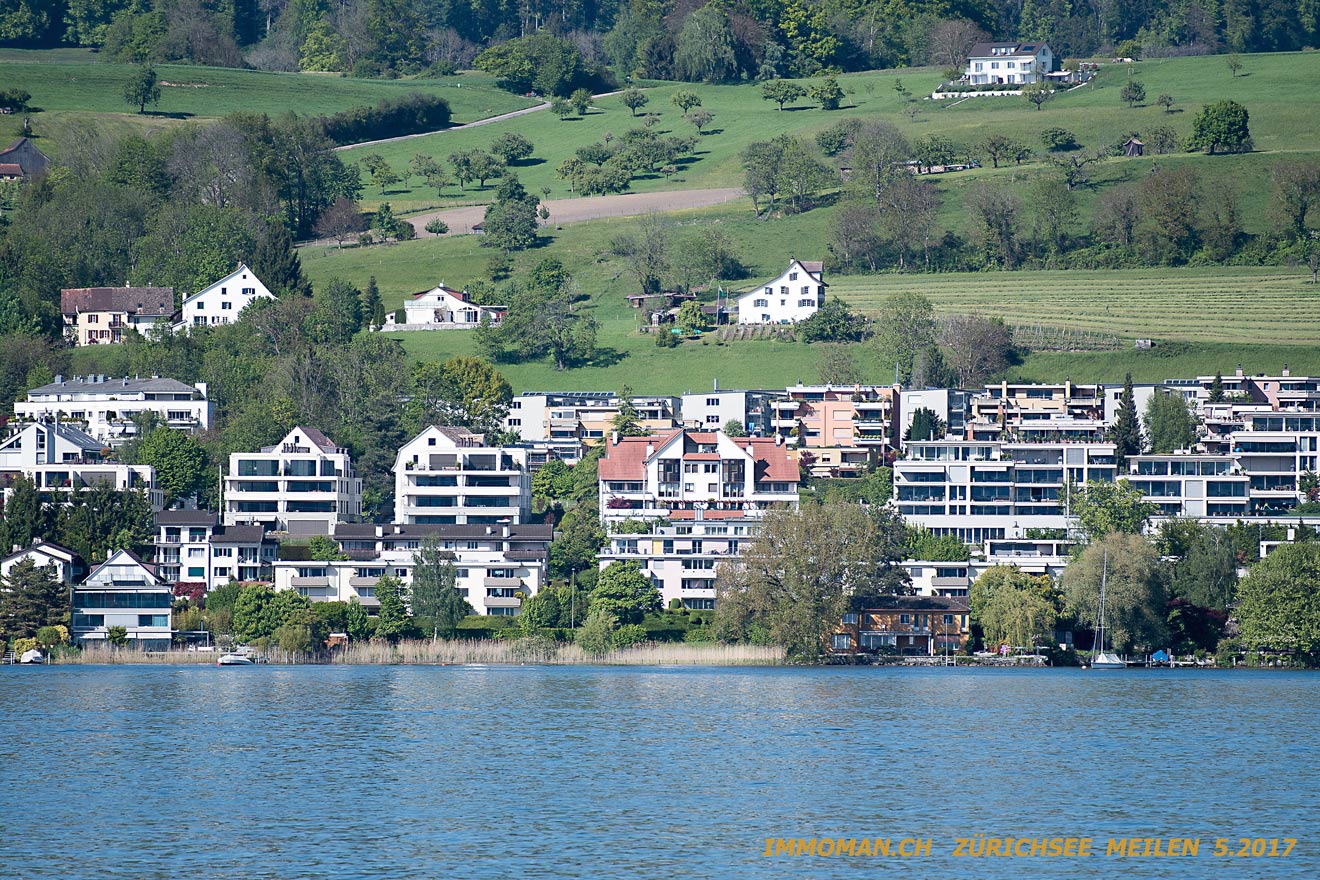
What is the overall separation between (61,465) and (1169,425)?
7417 centimetres

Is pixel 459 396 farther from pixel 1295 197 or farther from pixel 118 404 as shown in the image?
pixel 1295 197

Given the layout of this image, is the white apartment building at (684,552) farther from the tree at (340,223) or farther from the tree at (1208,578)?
the tree at (340,223)

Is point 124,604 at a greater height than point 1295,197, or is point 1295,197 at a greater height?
point 1295,197

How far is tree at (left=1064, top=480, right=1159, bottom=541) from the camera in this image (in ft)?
371

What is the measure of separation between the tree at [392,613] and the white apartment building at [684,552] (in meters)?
12.4

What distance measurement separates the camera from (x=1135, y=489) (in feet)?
391

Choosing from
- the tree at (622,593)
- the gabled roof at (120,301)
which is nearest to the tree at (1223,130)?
the gabled roof at (120,301)

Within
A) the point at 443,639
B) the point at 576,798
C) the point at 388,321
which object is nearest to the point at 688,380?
the point at 388,321

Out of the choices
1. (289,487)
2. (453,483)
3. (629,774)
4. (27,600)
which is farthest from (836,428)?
(629,774)

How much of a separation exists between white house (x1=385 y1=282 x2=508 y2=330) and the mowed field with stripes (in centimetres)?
3144

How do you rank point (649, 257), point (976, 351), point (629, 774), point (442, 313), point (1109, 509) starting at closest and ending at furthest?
point (629, 774) → point (1109, 509) → point (976, 351) → point (442, 313) → point (649, 257)

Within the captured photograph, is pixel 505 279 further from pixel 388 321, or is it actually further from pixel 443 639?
pixel 443 639

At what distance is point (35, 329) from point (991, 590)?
→ 310 feet

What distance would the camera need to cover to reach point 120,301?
167m
